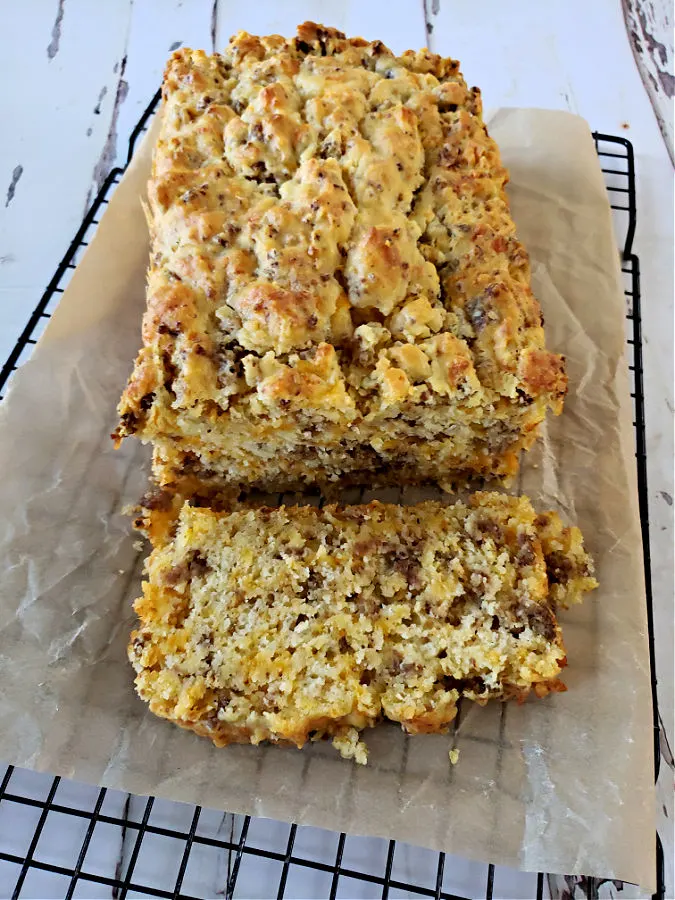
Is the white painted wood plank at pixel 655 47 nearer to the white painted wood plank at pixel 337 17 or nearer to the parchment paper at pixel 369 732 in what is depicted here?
the white painted wood plank at pixel 337 17

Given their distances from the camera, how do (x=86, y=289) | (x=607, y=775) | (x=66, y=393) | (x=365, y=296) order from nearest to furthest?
(x=607, y=775), (x=365, y=296), (x=66, y=393), (x=86, y=289)

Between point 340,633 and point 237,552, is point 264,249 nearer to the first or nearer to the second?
point 237,552

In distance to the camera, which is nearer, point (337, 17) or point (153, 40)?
point (153, 40)

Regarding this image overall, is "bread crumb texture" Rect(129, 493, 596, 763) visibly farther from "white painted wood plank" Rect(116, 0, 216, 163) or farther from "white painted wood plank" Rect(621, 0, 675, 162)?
"white painted wood plank" Rect(621, 0, 675, 162)

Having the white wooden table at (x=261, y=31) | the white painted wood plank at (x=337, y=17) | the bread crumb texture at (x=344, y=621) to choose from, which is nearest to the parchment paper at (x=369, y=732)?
the bread crumb texture at (x=344, y=621)

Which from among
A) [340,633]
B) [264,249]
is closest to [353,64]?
[264,249]

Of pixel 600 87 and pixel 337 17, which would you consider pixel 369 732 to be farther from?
pixel 337 17

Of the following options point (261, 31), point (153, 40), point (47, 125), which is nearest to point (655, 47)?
point (261, 31)
